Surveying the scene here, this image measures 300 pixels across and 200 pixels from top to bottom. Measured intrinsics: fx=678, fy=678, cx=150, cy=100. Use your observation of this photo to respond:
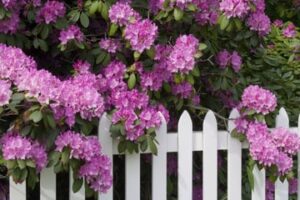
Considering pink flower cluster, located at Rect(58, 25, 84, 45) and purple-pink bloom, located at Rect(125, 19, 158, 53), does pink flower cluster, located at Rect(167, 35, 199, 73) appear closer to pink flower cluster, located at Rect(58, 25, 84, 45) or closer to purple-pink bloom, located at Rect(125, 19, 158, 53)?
purple-pink bloom, located at Rect(125, 19, 158, 53)

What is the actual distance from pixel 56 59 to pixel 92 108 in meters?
0.81

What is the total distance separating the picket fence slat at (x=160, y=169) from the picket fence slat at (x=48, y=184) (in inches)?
17.4

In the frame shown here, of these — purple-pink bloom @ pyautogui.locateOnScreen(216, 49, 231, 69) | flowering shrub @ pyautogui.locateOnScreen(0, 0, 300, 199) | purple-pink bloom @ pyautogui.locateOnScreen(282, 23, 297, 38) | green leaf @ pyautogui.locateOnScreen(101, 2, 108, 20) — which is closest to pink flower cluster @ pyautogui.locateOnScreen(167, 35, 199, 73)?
flowering shrub @ pyautogui.locateOnScreen(0, 0, 300, 199)

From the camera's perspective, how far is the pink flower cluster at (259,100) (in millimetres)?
2801

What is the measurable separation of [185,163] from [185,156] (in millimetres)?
32

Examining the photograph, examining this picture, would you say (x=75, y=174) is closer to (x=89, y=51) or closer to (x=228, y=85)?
(x=89, y=51)

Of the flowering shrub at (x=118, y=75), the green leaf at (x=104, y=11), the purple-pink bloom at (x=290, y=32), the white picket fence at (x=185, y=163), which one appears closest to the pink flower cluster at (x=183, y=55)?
the flowering shrub at (x=118, y=75)

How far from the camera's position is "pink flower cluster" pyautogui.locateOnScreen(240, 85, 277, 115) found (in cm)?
280

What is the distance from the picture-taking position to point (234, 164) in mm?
3031

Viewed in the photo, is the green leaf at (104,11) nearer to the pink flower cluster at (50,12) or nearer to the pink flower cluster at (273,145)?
the pink flower cluster at (50,12)

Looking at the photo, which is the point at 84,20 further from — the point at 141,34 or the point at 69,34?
the point at 141,34

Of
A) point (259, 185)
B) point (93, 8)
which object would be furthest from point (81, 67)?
point (259, 185)

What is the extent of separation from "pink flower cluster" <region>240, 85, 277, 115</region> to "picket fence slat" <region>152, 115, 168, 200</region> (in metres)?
0.37

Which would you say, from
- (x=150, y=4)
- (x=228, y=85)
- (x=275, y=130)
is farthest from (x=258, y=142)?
(x=150, y=4)
